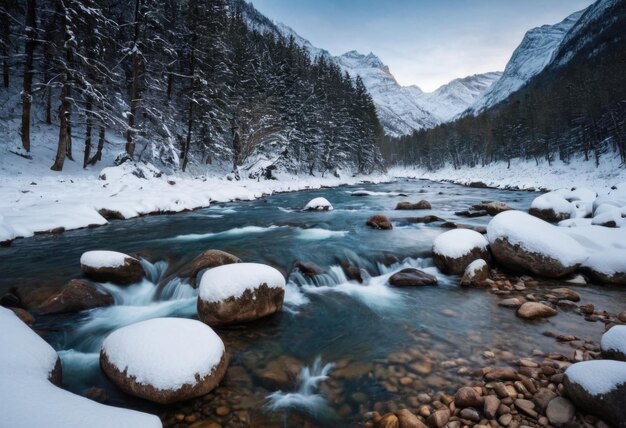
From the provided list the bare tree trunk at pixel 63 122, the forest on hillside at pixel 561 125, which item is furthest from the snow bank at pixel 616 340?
the forest on hillside at pixel 561 125

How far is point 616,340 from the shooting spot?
11.2ft

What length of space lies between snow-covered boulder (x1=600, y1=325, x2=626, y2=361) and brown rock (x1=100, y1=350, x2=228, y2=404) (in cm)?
439

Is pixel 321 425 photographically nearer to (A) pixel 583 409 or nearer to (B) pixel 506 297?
(A) pixel 583 409

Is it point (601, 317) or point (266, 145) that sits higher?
point (266, 145)

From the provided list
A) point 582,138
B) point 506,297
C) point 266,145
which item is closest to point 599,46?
point 582,138

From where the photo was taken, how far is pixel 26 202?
1073cm

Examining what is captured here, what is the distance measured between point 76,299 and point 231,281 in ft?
9.71

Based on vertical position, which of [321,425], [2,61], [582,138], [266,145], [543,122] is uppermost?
[543,122]

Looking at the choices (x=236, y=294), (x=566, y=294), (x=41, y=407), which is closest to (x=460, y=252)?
(x=566, y=294)

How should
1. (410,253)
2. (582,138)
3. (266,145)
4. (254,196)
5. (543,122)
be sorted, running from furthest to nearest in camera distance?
1. (543,122)
2. (582,138)
3. (266,145)
4. (254,196)
5. (410,253)

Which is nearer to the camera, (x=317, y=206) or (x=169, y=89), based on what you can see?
(x=317, y=206)

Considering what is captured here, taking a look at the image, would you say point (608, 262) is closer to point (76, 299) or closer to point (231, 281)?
point (231, 281)

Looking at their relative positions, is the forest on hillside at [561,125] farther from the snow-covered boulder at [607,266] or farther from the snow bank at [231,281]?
the snow bank at [231,281]

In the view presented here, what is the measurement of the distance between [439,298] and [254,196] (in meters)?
17.4
